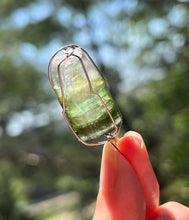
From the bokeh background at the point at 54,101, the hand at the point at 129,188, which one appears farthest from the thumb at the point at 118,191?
the bokeh background at the point at 54,101

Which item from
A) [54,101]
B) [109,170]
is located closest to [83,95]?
[109,170]

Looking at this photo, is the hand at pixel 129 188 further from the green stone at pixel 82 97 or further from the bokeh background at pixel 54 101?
the bokeh background at pixel 54 101

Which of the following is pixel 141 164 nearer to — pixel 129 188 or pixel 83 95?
pixel 129 188

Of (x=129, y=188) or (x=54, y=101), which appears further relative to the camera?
(x=54, y=101)

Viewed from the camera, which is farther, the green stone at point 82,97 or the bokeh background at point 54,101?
the bokeh background at point 54,101

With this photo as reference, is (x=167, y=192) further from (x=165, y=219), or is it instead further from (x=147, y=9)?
(x=165, y=219)
